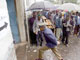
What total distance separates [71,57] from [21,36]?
2669mm

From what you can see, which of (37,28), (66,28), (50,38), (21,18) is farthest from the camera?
(66,28)

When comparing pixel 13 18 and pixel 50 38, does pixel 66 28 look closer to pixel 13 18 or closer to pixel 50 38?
pixel 50 38

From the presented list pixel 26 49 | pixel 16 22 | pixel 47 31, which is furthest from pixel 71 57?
pixel 16 22

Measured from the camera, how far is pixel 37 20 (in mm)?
4590

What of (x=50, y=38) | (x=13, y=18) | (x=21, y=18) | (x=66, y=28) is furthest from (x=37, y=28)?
(x=66, y=28)

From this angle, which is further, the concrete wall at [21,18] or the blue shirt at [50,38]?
the concrete wall at [21,18]

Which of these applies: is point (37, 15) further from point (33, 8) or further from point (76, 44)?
point (76, 44)

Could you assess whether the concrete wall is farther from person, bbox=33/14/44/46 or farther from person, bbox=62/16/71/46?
person, bbox=62/16/71/46

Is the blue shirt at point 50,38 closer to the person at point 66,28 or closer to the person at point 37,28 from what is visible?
the person at point 37,28

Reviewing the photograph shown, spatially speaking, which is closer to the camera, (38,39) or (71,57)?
(71,57)

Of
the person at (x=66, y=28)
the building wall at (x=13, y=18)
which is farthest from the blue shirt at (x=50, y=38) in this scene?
the building wall at (x=13, y=18)

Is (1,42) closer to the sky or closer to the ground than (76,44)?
closer to the sky

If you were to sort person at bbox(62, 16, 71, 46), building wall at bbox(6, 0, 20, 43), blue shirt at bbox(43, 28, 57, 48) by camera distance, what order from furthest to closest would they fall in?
1. person at bbox(62, 16, 71, 46)
2. building wall at bbox(6, 0, 20, 43)
3. blue shirt at bbox(43, 28, 57, 48)

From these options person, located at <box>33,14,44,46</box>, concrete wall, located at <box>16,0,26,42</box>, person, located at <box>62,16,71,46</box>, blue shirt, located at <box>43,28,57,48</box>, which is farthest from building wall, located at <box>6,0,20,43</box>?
person, located at <box>62,16,71,46</box>
